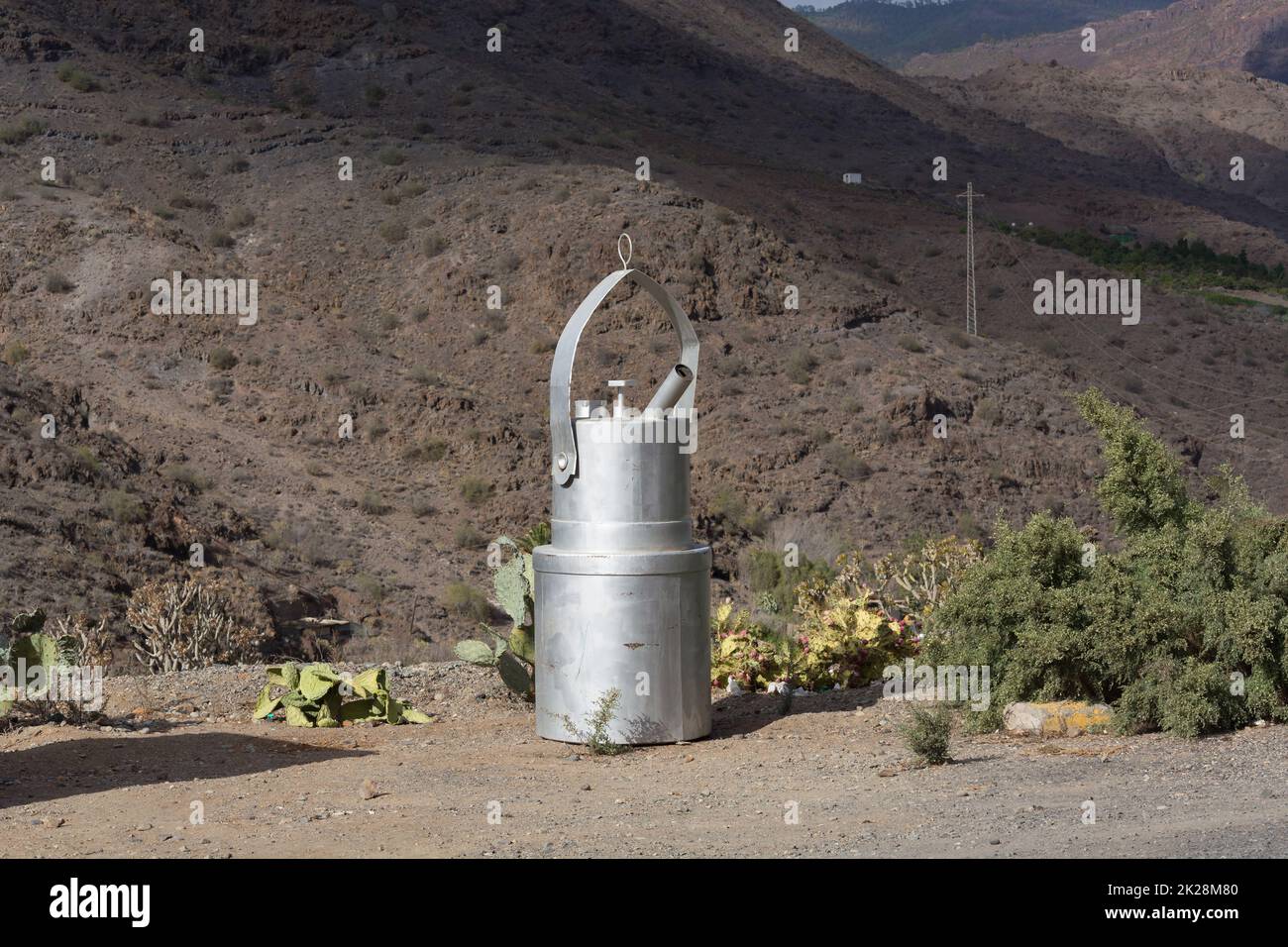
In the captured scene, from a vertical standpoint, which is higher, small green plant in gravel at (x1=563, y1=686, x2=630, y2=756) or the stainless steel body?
the stainless steel body

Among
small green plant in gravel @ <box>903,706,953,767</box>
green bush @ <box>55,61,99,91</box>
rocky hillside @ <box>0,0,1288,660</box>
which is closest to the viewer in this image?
small green plant in gravel @ <box>903,706,953,767</box>

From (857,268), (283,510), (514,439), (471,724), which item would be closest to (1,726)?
(471,724)

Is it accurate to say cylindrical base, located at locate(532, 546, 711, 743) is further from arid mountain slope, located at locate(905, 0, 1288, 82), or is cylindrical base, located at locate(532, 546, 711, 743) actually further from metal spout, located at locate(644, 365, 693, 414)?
arid mountain slope, located at locate(905, 0, 1288, 82)

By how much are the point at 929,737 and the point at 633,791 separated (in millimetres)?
1441

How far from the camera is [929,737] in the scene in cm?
746

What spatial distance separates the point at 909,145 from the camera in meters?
59.7

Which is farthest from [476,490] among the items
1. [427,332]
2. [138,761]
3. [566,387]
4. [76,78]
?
[76,78]

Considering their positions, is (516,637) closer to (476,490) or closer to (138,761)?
(138,761)

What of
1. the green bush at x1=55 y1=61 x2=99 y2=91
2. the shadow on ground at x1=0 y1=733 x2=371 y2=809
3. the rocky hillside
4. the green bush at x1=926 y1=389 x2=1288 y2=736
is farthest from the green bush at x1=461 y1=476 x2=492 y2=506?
the green bush at x1=55 y1=61 x2=99 y2=91

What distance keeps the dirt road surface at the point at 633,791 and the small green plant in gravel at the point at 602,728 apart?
0.20ft

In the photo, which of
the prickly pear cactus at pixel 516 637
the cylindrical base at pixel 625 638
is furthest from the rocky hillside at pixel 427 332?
the cylindrical base at pixel 625 638

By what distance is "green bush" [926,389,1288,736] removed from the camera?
7773 millimetres

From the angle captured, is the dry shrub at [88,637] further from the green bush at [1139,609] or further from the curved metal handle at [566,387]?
the green bush at [1139,609]

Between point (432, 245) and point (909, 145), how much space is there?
1229 inches
